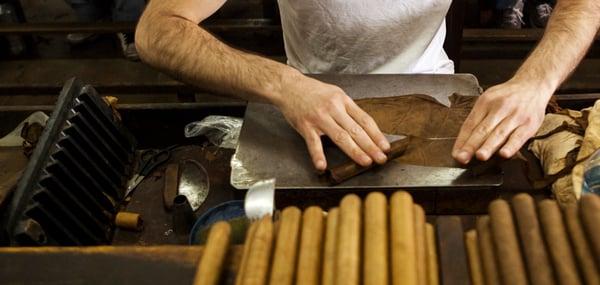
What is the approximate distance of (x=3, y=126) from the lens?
2.42 metres

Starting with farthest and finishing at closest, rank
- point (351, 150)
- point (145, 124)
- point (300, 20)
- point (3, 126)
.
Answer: point (3, 126), point (145, 124), point (300, 20), point (351, 150)

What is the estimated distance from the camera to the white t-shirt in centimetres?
167

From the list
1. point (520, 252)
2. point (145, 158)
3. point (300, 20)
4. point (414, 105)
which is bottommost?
point (145, 158)

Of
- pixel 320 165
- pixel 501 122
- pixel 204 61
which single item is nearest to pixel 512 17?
pixel 501 122

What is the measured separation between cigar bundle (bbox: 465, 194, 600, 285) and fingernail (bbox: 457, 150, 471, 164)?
2.15 ft

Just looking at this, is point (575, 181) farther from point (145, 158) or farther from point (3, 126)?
point (3, 126)

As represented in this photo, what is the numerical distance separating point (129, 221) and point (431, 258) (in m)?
1.06

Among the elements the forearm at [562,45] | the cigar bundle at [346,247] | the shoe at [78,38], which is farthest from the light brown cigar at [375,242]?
the shoe at [78,38]

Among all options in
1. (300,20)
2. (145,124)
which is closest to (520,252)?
(300,20)

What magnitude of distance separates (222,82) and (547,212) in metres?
1.06

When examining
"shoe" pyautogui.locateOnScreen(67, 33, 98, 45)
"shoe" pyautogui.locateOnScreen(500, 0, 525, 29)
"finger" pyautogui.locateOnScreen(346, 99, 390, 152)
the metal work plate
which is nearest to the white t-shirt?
the metal work plate

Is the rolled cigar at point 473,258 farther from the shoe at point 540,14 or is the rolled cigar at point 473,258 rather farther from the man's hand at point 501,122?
the shoe at point 540,14

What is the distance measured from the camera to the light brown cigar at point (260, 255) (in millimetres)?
534

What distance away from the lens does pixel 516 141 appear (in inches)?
49.3
